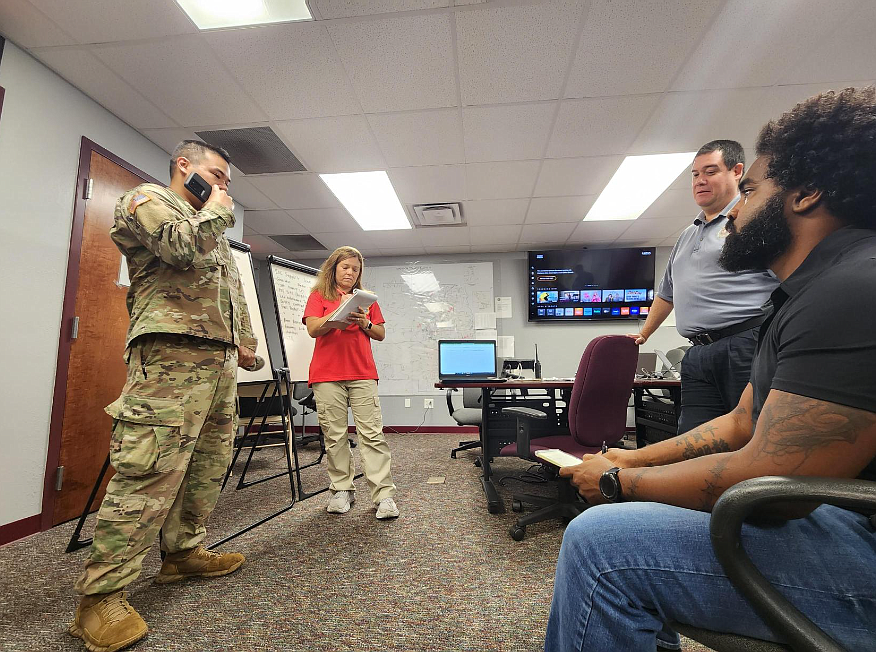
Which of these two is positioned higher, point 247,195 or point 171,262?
point 247,195

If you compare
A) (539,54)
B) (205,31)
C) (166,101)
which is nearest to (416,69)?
(539,54)

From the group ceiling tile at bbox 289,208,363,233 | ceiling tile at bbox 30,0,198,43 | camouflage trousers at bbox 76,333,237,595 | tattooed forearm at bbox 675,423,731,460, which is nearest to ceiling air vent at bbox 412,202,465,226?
ceiling tile at bbox 289,208,363,233

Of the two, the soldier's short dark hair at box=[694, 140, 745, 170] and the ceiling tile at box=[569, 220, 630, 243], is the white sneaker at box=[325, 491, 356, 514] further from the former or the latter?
the ceiling tile at box=[569, 220, 630, 243]

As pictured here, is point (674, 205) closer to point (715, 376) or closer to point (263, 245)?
point (715, 376)

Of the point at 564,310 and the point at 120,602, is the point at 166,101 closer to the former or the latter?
the point at 120,602

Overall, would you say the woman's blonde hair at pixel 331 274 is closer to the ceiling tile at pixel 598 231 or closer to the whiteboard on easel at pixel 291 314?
the whiteboard on easel at pixel 291 314

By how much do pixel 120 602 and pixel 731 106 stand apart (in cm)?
364

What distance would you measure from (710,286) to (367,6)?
1837 mm

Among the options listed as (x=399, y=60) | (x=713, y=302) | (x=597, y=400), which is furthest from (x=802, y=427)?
(x=399, y=60)

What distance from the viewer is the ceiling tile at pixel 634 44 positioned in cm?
175

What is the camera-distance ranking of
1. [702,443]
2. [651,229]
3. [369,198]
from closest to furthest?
[702,443] < [369,198] < [651,229]

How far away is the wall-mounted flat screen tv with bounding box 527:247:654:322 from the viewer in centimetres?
499

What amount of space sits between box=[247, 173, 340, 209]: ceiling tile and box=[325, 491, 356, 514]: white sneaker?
2480mm

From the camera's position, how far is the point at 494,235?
15.6ft
